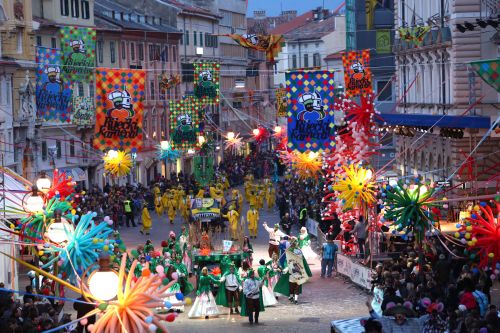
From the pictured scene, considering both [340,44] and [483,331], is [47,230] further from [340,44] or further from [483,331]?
[340,44]

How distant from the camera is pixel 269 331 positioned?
2927 centimetres

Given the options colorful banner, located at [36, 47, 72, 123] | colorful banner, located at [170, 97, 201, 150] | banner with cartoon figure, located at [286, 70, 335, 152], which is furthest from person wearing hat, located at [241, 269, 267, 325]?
colorful banner, located at [170, 97, 201, 150]

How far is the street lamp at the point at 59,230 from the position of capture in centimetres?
2589

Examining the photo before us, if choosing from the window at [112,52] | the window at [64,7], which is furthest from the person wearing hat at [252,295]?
the window at [112,52]

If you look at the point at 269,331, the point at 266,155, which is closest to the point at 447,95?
the point at 269,331

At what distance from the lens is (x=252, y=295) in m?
30.5

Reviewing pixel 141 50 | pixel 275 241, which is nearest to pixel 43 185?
pixel 275 241

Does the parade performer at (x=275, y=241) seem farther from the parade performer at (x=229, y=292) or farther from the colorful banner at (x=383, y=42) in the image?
the colorful banner at (x=383, y=42)

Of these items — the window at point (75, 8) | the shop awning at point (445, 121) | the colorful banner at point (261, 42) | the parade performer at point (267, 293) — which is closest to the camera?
the parade performer at point (267, 293)

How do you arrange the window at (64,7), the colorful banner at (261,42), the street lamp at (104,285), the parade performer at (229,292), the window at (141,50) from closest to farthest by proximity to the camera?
the street lamp at (104,285) < the parade performer at (229,292) < the colorful banner at (261,42) < the window at (64,7) < the window at (141,50)

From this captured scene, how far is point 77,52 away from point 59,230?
707 inches

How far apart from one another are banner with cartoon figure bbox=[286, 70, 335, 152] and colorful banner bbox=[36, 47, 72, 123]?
8.34m

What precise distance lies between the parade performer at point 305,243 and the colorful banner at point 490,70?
1610 cm

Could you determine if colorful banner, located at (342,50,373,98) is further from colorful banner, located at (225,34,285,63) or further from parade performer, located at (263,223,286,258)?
parade performer, located at (263,223,286,258)
